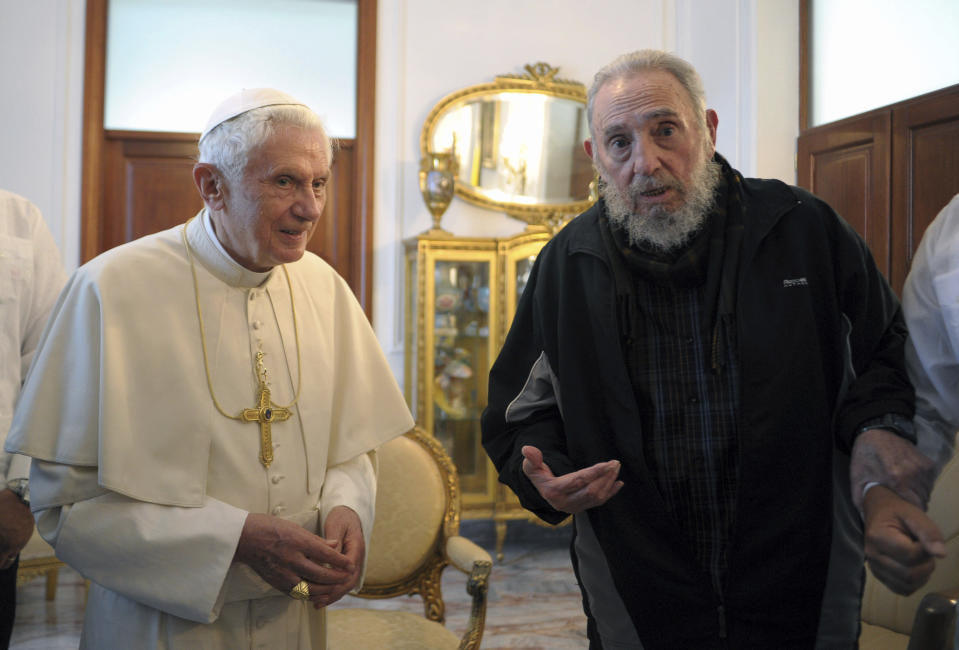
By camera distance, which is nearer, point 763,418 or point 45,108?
point 763,418

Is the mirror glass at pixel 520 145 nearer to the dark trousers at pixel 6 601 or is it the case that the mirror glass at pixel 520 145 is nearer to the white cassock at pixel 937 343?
the dark trousers at pixel 6 601

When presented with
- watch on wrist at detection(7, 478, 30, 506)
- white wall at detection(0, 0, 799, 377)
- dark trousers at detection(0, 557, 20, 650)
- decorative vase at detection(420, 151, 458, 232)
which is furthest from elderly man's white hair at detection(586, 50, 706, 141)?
white wall at detection(0, 0, 799, 377)

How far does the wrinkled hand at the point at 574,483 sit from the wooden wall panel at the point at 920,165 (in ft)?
11.5

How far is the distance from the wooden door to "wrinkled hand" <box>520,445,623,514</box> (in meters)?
3.93

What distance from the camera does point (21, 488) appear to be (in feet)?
5.81

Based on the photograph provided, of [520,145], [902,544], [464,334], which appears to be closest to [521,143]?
[520,145]

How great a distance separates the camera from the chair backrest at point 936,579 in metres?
2.13

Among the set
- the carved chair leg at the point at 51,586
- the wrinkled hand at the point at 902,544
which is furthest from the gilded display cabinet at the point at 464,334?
the wrinkled hand at the point at 902,544

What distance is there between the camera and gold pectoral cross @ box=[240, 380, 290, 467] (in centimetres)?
168

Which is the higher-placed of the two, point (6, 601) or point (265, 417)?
point (265, 417)

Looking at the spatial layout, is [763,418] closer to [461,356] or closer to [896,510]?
[896,510]

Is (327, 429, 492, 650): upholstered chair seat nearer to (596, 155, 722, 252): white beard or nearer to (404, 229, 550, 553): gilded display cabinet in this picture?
(596, 155, 722, 252): white beard

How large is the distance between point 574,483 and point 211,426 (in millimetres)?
750

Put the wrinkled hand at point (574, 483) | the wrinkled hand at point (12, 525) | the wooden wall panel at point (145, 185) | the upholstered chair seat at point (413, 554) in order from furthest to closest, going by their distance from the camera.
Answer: the wooden wall panel at point (145, 185), the upholstered chair seat at point (413, 554), the wrinkled hand at point (12, 525), the wrinkled hand at point (574, 483)
